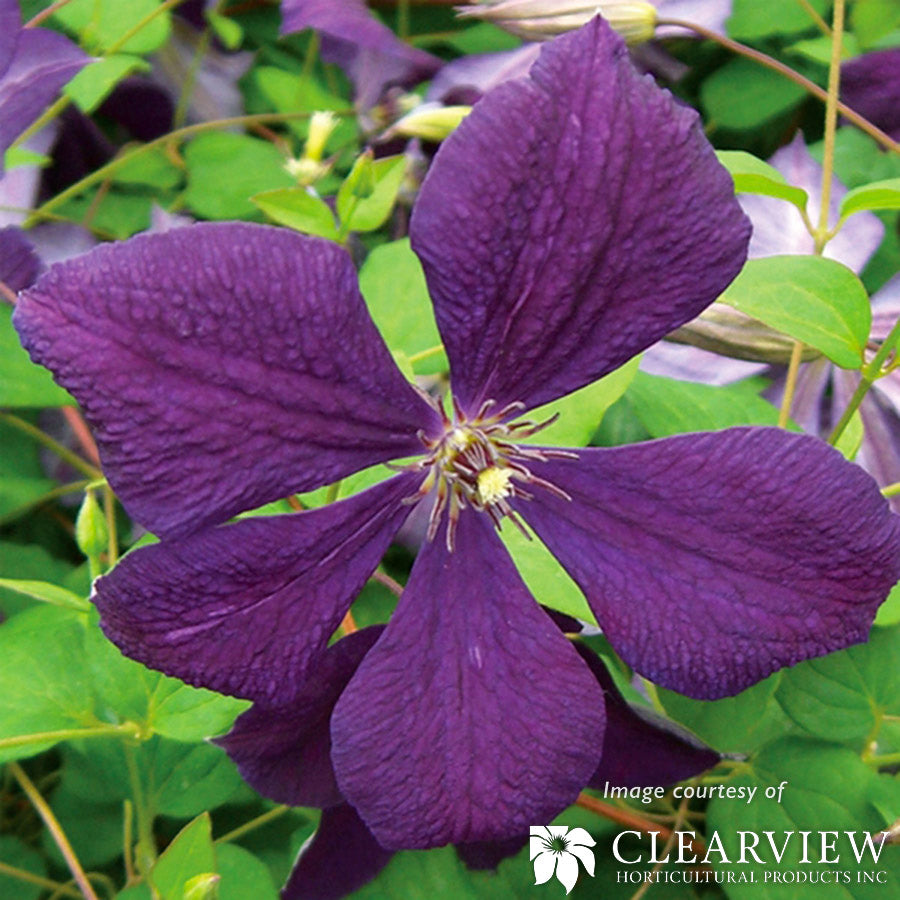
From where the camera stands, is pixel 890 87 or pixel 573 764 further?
pixel 890 87

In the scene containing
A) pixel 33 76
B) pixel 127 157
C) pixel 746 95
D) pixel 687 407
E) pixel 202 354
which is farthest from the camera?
pixel 746 95

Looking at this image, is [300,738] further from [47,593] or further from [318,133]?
[318,133]

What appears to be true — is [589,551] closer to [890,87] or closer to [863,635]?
[863,635]

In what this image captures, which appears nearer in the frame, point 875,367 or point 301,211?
point 875,367

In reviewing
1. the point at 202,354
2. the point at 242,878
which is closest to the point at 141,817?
the point at 242,878

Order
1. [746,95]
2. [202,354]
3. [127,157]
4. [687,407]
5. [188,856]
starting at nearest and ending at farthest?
[202,354], [188,856], [687,407], [127,157], [746,95]

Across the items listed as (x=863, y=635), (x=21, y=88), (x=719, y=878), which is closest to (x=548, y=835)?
(x=719, y=878)
